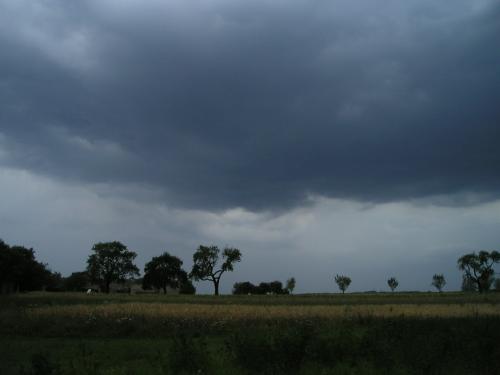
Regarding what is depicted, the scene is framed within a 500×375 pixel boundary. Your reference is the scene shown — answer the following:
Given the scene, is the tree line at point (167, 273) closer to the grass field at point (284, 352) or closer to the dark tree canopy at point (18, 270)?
the dark tree canopy at point (18, 270)

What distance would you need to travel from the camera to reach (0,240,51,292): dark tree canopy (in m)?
97.0

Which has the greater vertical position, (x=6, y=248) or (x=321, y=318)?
(x=6, y=248)

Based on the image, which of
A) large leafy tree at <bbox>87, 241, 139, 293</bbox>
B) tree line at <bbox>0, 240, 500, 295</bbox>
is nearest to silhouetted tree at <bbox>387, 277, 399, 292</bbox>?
tree line at <bbox>0, 240, 500, 295</bbox>

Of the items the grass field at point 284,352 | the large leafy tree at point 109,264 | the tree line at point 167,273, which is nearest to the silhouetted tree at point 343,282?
the tree line at point 167,273

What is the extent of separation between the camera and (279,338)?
1386cm

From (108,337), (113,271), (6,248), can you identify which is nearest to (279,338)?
(108,337)

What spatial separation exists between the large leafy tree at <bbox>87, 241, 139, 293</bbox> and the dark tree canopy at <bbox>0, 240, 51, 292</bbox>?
2933cm

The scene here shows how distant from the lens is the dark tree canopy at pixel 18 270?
97000mm

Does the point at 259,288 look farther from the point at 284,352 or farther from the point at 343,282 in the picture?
the point at 284,352

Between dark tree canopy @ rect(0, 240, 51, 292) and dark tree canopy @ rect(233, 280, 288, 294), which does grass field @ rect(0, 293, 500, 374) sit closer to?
dark tree canopy @ rect(0, 240, 51, 292)

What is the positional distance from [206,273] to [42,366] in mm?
130046

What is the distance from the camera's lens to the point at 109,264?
494ft

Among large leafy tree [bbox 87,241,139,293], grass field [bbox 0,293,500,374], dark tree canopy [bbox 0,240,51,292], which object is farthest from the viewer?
large leafy tree [bbox 87,241,139,293]

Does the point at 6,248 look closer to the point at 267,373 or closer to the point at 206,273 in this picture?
the point at 206,273
